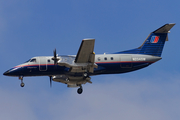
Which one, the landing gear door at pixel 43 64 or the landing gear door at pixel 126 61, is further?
the landing gear door at pixel 126 61

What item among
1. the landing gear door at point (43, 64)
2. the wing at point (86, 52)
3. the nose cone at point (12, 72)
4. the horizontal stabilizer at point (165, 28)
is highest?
the horizontal stabilizer at point (165, 28)

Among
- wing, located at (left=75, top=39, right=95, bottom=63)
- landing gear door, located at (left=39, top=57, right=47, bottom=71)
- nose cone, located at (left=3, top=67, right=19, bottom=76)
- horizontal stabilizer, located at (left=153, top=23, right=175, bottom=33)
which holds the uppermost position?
horizontal stabilizer, located at (left=153, top=23, right=175, bottom=33)

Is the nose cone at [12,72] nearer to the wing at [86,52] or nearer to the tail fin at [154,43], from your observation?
the wing at [86,52]

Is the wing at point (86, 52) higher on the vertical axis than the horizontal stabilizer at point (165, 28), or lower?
lower

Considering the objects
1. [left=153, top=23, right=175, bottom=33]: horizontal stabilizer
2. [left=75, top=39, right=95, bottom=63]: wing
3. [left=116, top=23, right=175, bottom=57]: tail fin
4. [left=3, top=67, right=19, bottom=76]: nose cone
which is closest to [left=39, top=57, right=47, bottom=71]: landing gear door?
[left=3, top=67, right=19, bottom=76]: nose cone

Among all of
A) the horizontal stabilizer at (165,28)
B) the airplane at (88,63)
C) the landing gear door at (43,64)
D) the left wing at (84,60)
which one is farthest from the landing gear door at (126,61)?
the landing gear door at (43,64)

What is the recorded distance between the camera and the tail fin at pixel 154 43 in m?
31.7

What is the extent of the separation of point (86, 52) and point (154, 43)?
9.78m

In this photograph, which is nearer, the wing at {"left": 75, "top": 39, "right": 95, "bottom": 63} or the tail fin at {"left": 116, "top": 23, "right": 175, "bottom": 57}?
the wing at {"left": 75, "top": 39, "right": 95, "bottom": 63}

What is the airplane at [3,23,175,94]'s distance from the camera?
27734 millimetres

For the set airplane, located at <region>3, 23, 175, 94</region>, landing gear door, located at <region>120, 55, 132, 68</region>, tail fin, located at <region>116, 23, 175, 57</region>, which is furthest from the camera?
tail fin, located at <region>116, 23, 175, 57</region>

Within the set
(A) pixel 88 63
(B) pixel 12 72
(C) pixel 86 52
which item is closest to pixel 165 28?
(A) pixel 88 63

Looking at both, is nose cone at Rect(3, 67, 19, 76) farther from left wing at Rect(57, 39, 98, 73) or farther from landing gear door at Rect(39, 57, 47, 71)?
left wing at Rect(57, 39, 98, 73)

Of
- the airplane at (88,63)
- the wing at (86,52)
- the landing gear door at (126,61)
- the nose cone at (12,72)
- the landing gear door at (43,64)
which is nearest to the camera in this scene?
the wing at (86,52)
